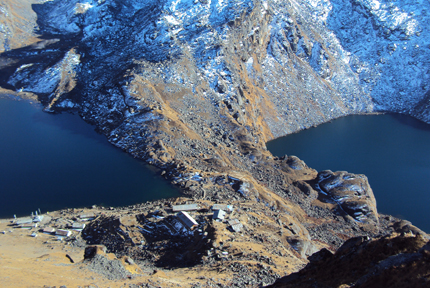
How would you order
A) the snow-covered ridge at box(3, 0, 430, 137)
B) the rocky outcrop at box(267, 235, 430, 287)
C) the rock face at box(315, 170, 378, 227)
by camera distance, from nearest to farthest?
the rocky outcrop at box(267, 235, 430, 287) → the rock face at box(315, 170, 378, 227) → the snow-covered ridge at box(3, 0, 430, 137)

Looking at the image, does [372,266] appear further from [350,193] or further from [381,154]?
[381,154]

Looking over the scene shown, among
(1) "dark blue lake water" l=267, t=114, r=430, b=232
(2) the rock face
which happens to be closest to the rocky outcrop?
(2) the rock face

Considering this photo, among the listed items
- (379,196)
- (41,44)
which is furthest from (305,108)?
(41,44)

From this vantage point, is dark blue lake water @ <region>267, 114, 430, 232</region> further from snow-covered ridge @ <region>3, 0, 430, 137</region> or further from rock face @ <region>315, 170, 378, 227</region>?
snow-covered ridge @ <region>3, 0, 430, 137</region>

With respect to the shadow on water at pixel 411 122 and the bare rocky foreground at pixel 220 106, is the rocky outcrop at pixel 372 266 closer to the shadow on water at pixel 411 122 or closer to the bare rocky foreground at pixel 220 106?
→ the bare rocky foreground at pixel 220 106

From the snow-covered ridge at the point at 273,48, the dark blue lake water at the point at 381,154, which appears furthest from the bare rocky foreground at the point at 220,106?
the dark blue lake water at the point at 381,154

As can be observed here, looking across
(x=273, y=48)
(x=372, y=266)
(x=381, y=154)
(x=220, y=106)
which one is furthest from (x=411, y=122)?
(x=372, y=266)
